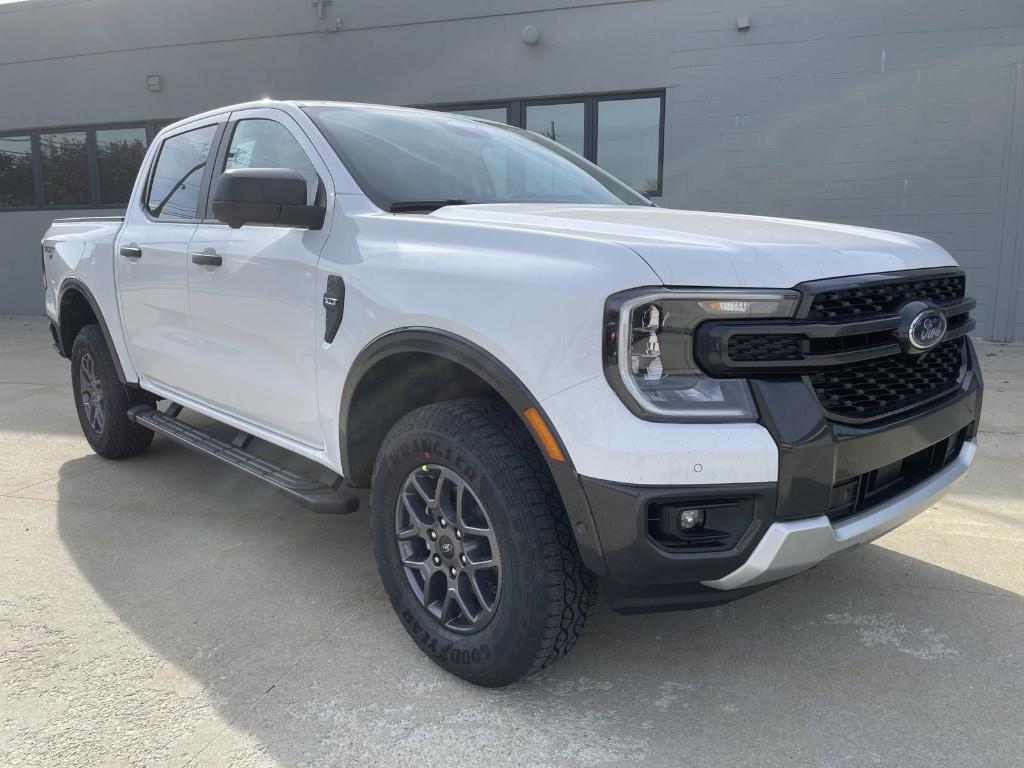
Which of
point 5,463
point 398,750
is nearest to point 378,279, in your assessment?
point 398,750

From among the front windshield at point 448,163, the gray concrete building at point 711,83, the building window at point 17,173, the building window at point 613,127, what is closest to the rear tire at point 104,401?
the front windshield at point 448,163

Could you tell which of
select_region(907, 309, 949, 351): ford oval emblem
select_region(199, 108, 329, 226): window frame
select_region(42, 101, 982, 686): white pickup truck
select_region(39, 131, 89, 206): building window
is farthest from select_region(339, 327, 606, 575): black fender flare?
select_region(39, 131, 89, 206): building window

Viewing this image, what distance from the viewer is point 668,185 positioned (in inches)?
360

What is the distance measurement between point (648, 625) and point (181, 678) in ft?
5.05

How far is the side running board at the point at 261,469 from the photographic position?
9.16 feet

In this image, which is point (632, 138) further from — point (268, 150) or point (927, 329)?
point (927, 329)

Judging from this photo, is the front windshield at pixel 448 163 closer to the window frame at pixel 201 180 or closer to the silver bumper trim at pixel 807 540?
the window frame at pixel 201 180

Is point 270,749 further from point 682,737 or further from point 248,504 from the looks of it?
point 248,504

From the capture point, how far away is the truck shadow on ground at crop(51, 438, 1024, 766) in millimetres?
2104

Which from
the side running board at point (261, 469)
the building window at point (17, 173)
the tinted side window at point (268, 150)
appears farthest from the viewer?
the building window at point (17, 173)

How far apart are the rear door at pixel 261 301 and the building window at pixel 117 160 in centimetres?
967

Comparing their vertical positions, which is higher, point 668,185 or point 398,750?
point 668,185

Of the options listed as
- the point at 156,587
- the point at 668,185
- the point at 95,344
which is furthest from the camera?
the point at 668,185

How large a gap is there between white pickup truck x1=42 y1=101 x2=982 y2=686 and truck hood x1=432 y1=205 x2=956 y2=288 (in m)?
0.01
